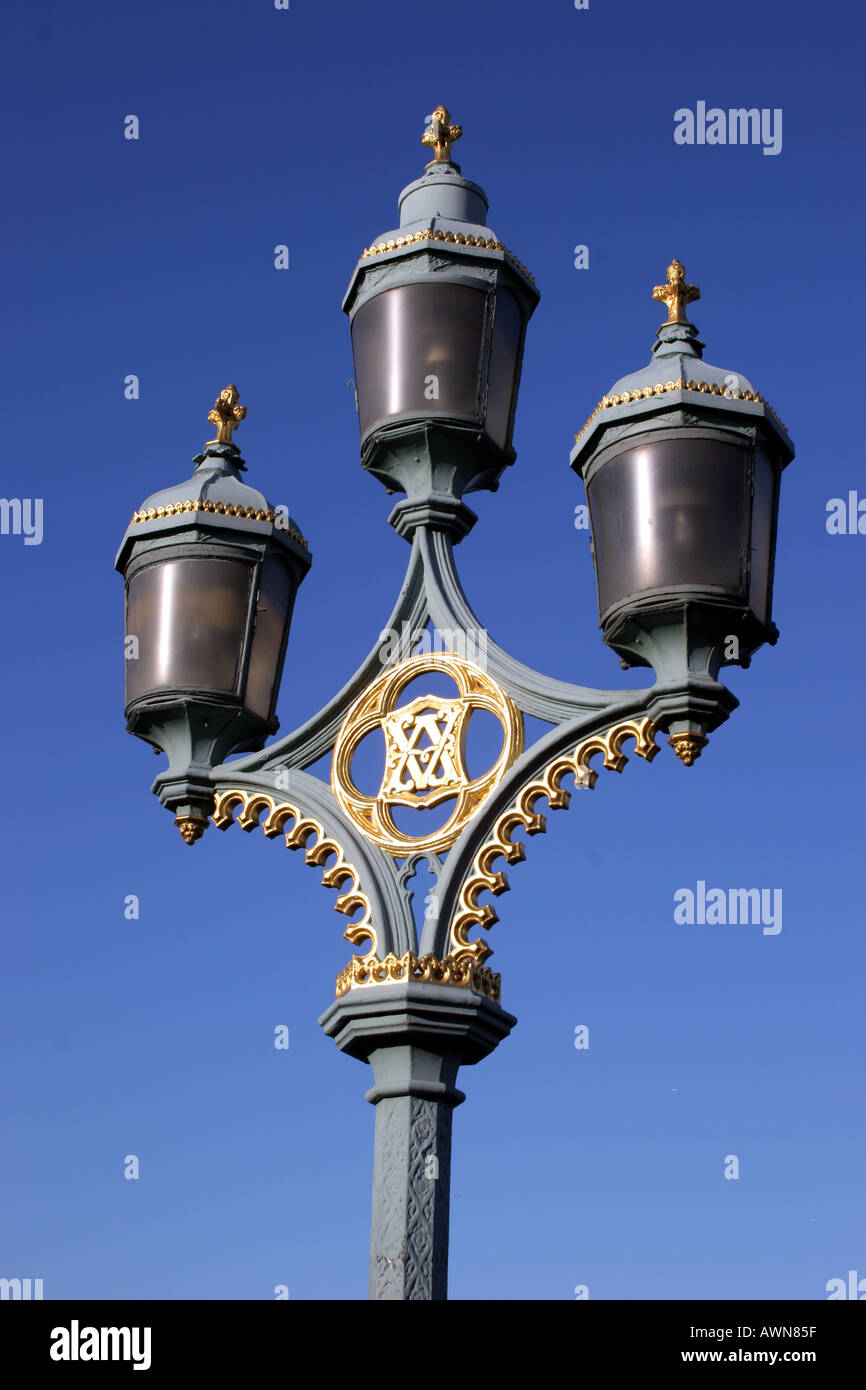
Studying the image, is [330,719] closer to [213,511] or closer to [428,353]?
[213,511]

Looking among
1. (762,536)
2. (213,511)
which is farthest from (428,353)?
(762,536)

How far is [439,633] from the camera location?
800 cm

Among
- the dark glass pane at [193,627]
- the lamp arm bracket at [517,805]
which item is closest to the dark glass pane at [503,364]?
the dark glass pane at [193,627]

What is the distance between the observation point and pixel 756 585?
291 inches

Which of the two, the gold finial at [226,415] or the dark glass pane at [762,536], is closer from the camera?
the dark glass pane at [762,536]

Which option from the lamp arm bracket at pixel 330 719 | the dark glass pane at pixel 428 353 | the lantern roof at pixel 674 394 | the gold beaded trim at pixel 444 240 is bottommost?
the lamp arm bracket at pixel 330 719

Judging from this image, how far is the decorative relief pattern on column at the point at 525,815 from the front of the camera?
7.32 m

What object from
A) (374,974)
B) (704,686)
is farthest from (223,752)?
(704,686)

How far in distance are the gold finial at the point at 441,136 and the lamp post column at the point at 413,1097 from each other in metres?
3.83

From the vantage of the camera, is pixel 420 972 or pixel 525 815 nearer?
pixel 420 972

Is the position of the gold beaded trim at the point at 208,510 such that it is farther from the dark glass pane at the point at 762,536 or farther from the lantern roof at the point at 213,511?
the dark glass pane at the point at 762,536

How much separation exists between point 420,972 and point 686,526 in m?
1.76

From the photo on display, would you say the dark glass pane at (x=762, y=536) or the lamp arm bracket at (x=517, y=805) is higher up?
the dark glass pane at (x=762, y=536)
